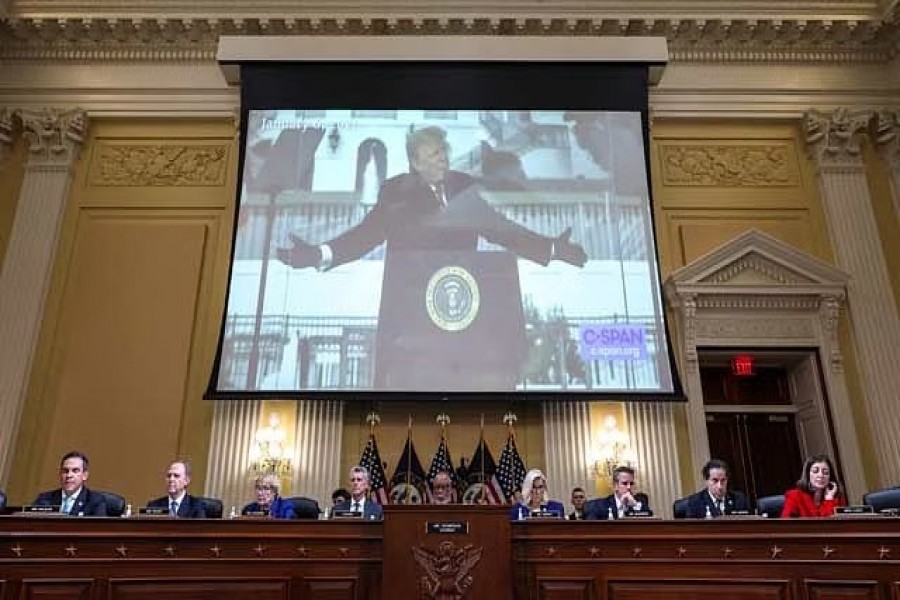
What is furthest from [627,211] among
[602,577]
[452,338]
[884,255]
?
[602,577]

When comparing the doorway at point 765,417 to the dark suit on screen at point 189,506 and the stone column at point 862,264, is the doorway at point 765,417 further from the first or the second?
the dark suit on screen at point 189,506

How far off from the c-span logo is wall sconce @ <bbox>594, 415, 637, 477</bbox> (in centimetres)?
182

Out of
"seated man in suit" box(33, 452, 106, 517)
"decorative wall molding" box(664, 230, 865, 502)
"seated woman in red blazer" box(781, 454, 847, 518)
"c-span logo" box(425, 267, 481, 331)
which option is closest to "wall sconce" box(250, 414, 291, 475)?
"c-span logo" box(425, 267, 481, 331)

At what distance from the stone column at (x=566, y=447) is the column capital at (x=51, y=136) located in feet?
21.2

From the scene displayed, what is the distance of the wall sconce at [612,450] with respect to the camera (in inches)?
285

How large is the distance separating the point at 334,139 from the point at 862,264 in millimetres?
6253

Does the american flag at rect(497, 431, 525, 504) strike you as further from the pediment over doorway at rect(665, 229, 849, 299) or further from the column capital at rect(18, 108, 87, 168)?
the column capital at rect(18, 108, 87, 168)

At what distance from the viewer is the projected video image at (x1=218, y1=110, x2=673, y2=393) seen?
7.36 m

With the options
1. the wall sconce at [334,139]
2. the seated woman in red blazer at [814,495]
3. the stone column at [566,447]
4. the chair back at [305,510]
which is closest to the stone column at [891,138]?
the stone column at [566,447]

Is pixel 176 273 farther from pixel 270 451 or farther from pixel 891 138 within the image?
pixel 891 138

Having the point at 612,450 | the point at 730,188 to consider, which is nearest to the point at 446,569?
the point at 612,450

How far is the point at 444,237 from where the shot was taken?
25.8 ft

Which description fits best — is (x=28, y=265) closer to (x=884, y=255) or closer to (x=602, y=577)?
(x=602, y=577)

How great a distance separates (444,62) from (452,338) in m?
3.46
